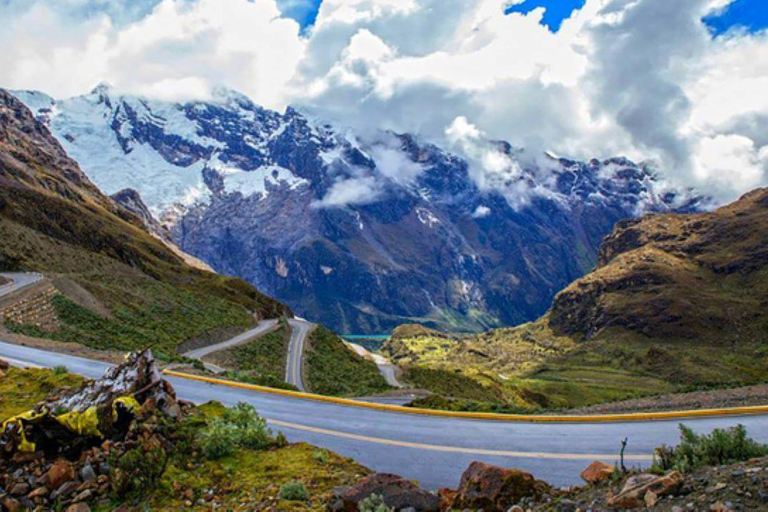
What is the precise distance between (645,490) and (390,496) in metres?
3.49

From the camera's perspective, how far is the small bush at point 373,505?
22.0 feet

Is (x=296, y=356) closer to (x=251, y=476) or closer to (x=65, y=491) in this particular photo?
(x=251, y=476)

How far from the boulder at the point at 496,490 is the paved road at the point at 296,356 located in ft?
135

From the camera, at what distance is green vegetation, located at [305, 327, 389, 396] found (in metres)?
56.3

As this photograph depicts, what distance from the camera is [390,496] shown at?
294 inches

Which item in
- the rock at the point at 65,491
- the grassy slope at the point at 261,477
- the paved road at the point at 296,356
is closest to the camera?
the rock at the point at 65,491

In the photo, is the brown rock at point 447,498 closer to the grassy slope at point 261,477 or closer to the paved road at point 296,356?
the grassy slope at point 261,477

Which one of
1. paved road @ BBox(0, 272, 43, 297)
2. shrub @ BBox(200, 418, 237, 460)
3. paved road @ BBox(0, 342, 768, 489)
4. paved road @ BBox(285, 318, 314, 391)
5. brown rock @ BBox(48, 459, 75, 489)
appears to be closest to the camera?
brown rock @ BBox(48, 459, 75, 489)

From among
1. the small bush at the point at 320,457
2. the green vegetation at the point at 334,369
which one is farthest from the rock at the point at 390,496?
the green vegetation at the point at 334,369

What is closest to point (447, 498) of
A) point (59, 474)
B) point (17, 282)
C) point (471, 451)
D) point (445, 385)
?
point (471, 451)

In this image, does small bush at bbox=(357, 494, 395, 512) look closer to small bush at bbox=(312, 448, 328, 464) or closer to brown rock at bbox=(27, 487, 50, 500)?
small bush at bbox=(312, 448, 328, 464)

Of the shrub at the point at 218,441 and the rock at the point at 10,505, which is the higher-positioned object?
the shrub at the point at 218,441

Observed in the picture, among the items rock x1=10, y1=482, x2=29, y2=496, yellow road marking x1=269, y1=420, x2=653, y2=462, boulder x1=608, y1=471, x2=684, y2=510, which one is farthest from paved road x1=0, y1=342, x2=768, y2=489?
rock x1=10, y1=482, x2=29, y2=496

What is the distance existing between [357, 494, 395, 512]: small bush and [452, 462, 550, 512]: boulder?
1.13 m
